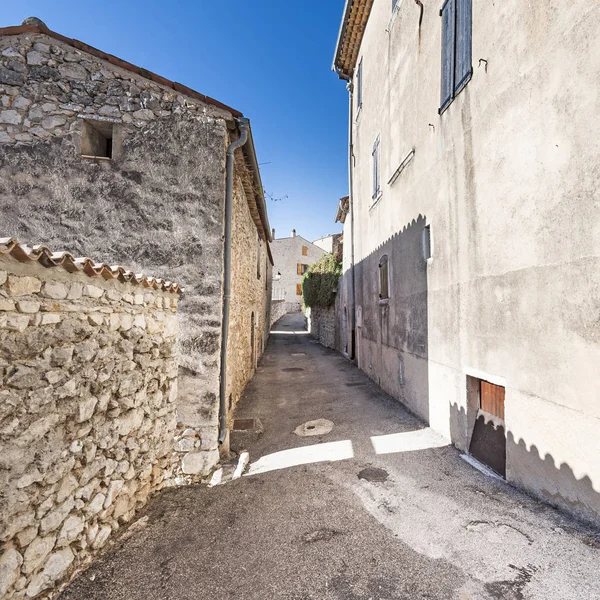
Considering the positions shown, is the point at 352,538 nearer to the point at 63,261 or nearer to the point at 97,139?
the point at 63,261

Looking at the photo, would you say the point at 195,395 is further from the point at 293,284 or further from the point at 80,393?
the point at 293,284

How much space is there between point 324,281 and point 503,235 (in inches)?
590

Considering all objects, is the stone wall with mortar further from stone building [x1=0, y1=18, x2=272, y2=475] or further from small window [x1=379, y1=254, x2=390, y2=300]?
small window [x1=379, y1=254, x2=390, y2=300]

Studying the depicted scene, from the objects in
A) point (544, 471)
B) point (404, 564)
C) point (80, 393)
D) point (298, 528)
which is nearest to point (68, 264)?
point (80, 393)

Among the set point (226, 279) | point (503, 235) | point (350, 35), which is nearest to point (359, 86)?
point (350, 35)

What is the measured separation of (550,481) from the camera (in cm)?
364

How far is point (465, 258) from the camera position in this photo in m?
5.11

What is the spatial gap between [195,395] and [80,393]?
192 centimetres

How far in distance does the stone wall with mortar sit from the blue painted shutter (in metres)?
3.73

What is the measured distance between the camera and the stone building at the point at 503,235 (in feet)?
10.8

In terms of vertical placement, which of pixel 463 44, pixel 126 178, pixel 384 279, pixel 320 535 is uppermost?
pixel 463 44

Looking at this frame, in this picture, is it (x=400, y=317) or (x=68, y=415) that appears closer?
(x=68, y=415)

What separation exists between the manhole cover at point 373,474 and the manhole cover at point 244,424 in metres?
2.42

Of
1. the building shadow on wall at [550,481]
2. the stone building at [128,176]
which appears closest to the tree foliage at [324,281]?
the stone building at [128,176]
